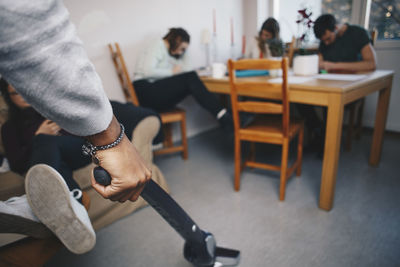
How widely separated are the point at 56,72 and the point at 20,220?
646mm

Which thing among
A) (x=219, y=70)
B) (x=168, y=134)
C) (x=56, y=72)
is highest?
(x=56, y=72)

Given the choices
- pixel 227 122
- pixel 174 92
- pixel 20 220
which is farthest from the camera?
pixel 174 92

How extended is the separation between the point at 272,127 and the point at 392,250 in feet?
2.82

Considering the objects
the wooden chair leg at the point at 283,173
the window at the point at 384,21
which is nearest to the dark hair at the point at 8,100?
the wooden chair leg at the point at 283,173

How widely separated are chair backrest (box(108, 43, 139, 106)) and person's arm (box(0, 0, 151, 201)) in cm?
186

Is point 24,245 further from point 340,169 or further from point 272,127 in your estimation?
point 340,169

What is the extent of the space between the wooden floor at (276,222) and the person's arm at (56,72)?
3.42ft

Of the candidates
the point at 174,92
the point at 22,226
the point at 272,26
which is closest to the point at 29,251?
the point at 22,226

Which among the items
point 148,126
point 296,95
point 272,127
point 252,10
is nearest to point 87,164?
point 148,126

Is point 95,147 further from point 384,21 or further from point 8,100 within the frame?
point 384,21

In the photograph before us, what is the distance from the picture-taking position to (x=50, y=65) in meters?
0.32

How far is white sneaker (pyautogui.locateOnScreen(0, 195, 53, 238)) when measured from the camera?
737mm

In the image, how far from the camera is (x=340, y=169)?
Answer: 6.40 feet

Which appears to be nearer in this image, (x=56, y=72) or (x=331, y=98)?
(x=56, y=72)
